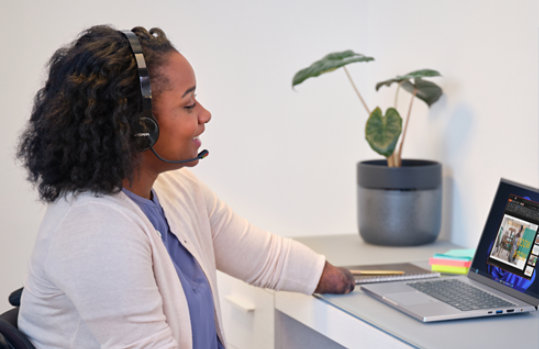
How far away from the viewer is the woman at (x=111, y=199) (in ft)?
3.51

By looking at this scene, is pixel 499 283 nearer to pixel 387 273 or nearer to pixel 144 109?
pixel 387 273

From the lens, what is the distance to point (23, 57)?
6.75 feet

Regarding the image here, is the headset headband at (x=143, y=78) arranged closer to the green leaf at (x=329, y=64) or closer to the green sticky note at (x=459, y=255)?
the green leaf at (x=329, y=64)

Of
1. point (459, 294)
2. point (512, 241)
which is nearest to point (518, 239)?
point (512, 241)

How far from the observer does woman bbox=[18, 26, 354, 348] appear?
42.1 inches

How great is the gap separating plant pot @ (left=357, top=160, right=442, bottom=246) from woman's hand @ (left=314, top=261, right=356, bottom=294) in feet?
1.33

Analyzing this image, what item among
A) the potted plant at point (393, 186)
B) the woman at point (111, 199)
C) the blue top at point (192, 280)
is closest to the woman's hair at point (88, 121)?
the woman at point (111, 199)

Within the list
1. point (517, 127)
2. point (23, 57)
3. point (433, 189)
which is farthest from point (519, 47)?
point (23, 57)

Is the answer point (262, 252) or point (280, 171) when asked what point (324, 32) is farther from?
point (262, 252)

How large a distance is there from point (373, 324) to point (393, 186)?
635mm

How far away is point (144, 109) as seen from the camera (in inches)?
45.9

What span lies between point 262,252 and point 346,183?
39.3 inches

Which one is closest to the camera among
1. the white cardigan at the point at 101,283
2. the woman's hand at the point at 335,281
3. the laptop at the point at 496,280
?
the white cardigan at the point at 101,283

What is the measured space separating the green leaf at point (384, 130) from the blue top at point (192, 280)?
73 centimetres
